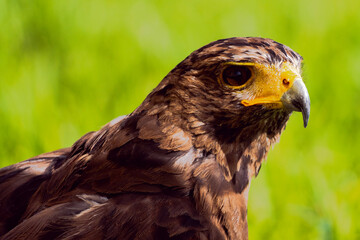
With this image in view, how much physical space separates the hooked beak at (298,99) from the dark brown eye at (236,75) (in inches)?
6.5

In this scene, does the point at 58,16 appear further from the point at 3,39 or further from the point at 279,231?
the point at 279,231

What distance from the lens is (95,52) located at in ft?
16.1

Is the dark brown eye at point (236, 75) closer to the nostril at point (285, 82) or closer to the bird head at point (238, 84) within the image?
the bird head at point (238, 84)

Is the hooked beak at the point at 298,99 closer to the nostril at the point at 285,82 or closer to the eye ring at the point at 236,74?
the nostril at the point at 285,82

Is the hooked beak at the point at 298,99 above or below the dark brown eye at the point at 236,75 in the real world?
below

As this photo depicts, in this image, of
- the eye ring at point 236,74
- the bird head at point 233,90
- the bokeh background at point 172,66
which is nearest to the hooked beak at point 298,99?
the bird head at point 233,90

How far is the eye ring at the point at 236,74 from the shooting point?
8.14 feet

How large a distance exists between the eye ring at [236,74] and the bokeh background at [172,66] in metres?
Answer: 1.20

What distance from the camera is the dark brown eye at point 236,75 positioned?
2.49 metres

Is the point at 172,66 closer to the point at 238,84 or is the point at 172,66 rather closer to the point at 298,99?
the point at 238,84

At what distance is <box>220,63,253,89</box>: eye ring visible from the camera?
8.14ft

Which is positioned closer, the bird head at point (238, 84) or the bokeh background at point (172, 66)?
the bird head at point (238, 84)

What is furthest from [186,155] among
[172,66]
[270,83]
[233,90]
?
[172,66]

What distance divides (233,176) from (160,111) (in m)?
0.41
